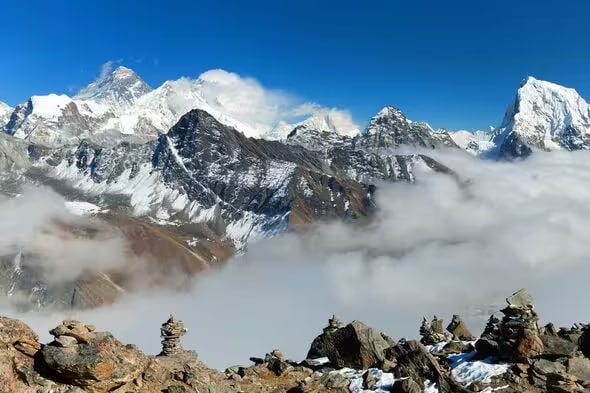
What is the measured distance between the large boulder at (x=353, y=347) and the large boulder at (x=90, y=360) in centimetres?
2488

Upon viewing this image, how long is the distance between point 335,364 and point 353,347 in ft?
9.35

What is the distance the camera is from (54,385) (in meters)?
38.4

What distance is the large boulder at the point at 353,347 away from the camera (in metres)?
58.4

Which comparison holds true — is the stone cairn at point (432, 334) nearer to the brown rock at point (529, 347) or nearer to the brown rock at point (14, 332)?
the brown rock at point (529, 347)

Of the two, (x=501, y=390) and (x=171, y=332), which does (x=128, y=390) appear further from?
(x=501, y=390)

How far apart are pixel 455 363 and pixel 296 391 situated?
1616cm

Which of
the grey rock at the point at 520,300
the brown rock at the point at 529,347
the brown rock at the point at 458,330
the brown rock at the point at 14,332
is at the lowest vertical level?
the brown rock at the point at 14,332

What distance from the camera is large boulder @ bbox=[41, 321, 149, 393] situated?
1538 inches

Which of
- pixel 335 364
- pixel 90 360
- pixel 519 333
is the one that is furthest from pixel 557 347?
pixel 90 360

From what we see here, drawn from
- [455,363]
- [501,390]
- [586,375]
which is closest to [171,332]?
[455,363]

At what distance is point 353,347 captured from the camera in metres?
60.2

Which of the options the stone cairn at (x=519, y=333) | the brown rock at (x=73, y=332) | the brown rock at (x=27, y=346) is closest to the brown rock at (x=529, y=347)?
the stone cairn at (x=519, y=333)

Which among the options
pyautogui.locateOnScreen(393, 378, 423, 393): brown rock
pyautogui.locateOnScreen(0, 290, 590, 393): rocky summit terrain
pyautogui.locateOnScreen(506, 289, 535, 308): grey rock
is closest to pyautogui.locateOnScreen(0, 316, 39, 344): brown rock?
pyautogui.locateOnScreen(0, 290, 590, 393): rocky summit terrain

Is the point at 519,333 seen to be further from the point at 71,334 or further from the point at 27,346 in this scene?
the point at 27,346
